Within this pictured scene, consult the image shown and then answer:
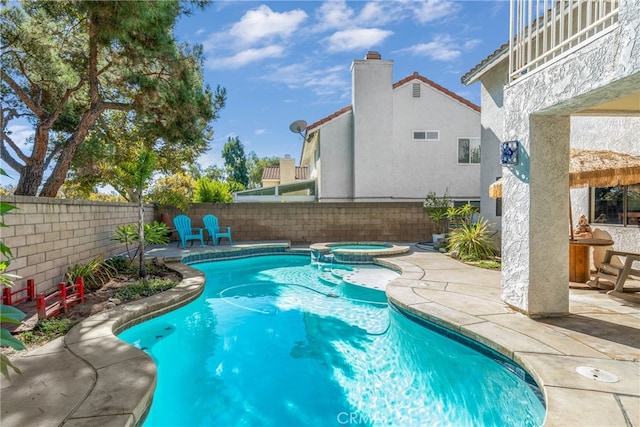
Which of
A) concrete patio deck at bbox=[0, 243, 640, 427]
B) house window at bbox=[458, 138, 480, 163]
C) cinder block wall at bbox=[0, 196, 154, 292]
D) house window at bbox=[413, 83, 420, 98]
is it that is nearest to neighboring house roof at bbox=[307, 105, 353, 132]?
house window at bbox=[413, 83, 420, 98]

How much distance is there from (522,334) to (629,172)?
3364 millimetres

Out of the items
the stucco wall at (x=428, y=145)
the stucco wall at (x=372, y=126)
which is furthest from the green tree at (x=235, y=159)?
the stucco wall at (x=428, y=145)

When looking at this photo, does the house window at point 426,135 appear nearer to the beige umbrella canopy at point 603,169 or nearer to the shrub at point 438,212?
the shrub at point 438,212

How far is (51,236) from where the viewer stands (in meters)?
5.63

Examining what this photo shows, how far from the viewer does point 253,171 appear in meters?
47.7

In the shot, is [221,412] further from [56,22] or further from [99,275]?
[56,22]

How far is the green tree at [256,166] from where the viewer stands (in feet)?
155

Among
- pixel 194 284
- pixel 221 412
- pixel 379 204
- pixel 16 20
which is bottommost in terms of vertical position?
pixel 221 412

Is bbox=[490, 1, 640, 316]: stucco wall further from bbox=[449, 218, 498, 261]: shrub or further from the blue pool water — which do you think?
bbox=[449, 218, 498, 261]: shrub

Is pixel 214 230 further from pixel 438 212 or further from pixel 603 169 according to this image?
pixel 603 169

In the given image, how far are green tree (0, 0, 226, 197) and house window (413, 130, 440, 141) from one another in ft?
30.2

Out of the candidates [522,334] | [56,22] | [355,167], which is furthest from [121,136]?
[522,334]

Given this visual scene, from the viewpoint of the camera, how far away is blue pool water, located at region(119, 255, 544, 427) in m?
3.07

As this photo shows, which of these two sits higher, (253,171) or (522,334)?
(253,171)
